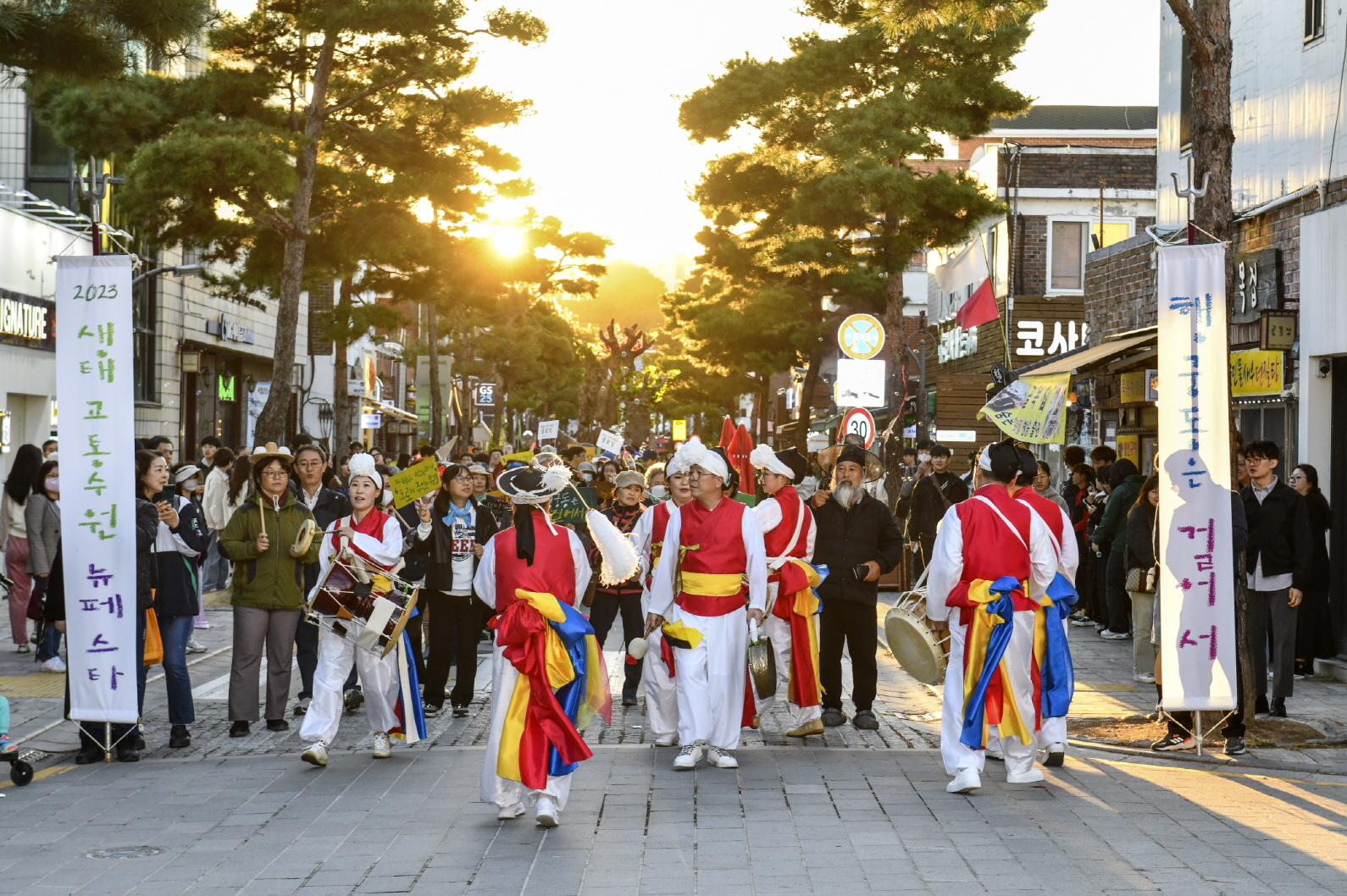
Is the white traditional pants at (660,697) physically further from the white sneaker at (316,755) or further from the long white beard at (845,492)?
the white sneaker at (316,755)

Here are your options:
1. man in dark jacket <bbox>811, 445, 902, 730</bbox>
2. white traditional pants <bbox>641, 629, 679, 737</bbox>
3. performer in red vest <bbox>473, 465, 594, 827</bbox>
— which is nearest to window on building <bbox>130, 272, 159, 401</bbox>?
man in dark jacket <bbox>811, 445, 902, 730</bbox>

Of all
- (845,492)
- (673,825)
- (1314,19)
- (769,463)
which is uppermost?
(1314,19)

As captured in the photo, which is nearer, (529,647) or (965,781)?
(529,647)

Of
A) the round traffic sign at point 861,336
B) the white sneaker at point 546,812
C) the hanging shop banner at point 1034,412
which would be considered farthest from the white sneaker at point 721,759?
the round traffic sign at point 861,336

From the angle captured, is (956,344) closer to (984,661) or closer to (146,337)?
(146,337)

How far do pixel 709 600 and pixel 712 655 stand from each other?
1.00 ft

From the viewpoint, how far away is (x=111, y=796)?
7996 millimetres

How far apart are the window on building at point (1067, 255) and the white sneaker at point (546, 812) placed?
27.2 metres

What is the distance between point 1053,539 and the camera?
326 inches

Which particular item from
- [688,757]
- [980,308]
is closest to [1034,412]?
[980,308]

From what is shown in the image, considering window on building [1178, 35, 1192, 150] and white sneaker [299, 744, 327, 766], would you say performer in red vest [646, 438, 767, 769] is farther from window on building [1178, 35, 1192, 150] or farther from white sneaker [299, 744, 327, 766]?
window on building [1178, 35, 1192, 150]

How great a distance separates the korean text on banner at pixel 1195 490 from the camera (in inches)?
344

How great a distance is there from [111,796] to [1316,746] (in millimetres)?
6918

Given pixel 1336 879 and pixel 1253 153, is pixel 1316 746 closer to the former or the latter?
pixel 1336 879
